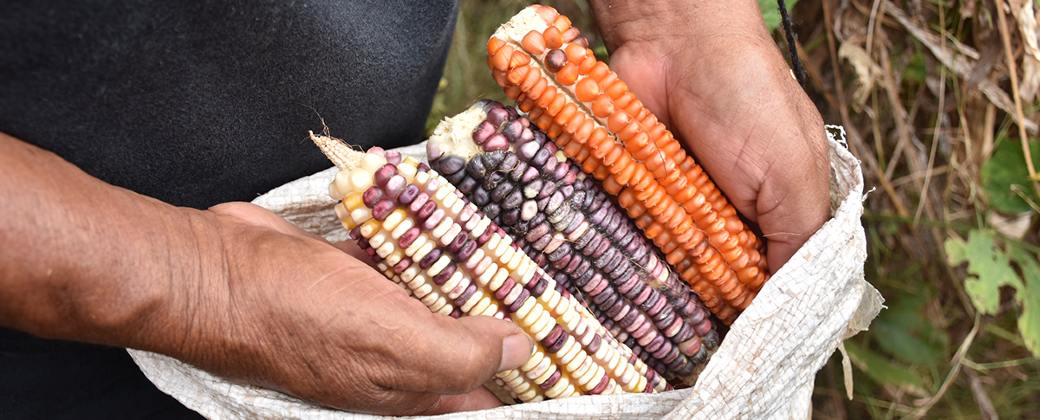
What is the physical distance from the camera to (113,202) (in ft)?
3.62

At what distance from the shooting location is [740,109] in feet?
5.32

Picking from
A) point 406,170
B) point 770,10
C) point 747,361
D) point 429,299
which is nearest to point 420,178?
point 406,170

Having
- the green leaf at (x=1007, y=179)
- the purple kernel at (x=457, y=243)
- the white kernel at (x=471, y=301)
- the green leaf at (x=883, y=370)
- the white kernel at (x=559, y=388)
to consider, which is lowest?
the green leaf at (x=883, y=370)

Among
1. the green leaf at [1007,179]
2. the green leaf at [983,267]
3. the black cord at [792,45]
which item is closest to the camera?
the black cord at [792,45]

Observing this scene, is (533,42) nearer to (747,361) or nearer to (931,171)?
(747,361)

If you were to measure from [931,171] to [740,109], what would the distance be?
52.6 inches

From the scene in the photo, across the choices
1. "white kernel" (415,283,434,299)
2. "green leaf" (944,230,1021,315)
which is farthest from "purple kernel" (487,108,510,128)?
"green leaf" (944,230,1021,315)

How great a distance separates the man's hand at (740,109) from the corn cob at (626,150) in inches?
2.5

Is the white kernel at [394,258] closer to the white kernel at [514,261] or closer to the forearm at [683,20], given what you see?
the white kernel at [514,261]

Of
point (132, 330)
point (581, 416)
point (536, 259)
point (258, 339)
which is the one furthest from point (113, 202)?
point (581, 416)

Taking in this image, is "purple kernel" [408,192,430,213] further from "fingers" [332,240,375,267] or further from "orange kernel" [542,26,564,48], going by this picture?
"orange kernel" [542,26,564,48]

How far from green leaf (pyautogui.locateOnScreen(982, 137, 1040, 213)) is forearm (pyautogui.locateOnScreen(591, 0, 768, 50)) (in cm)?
128

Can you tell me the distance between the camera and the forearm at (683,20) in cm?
169

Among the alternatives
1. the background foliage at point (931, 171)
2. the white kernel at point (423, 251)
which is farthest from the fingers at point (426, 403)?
the background foliage at point (931, 171)
